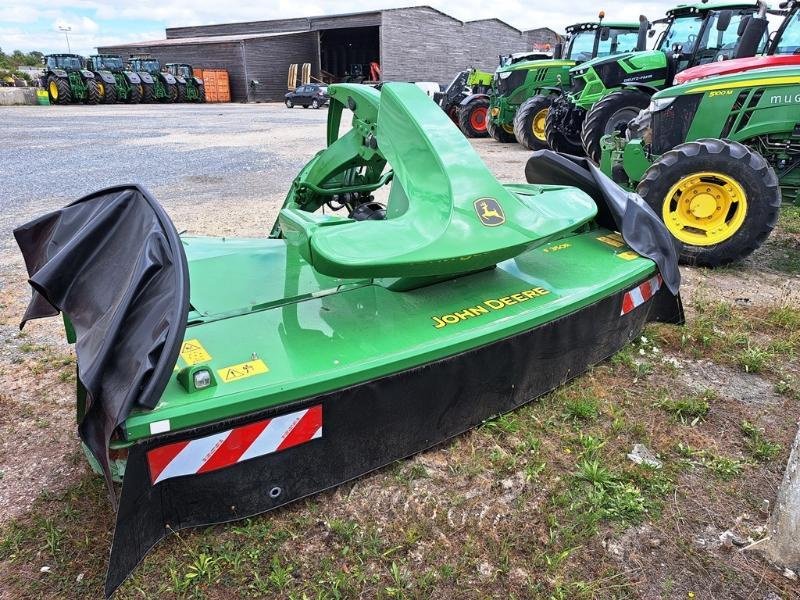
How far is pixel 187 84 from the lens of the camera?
27750mm

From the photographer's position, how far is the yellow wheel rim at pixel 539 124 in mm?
10773

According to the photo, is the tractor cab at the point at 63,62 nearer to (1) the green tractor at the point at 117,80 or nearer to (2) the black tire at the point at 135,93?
(1) the green tractor at the point at 117,80

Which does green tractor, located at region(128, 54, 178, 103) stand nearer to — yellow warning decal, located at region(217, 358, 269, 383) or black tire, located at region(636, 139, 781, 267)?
black tire, located at region(636, 139, 781, 267)

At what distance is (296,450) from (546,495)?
0.91 metres

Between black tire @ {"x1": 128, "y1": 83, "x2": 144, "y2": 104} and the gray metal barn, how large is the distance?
261 inches

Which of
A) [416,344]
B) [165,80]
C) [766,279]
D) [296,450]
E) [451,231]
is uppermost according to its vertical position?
[451,231]

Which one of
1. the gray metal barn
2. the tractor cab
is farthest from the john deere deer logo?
the gray metal barn

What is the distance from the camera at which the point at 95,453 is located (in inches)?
68.5

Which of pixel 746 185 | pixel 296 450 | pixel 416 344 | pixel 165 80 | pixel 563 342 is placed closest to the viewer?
pixel 296 450

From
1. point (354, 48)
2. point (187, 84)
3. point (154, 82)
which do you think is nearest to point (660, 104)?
point (154, 82)

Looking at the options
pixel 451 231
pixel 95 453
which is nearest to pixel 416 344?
pixel 451 231

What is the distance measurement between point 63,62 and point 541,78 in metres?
22.3

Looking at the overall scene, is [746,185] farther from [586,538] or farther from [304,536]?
[304,536]

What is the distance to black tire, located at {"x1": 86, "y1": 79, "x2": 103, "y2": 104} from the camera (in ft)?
80.2
